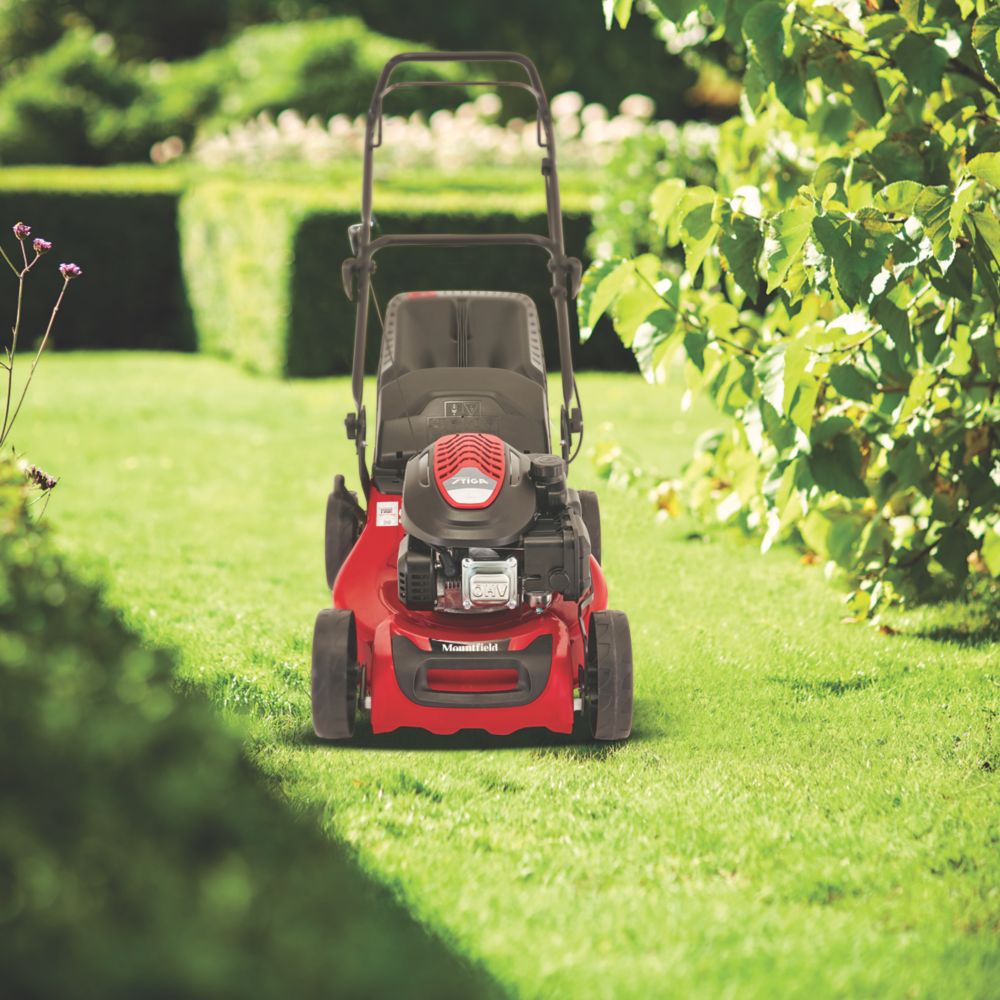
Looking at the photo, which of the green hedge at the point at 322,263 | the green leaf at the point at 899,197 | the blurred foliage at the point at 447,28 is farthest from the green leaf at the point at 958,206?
the blurred foliage at the point at 447,28

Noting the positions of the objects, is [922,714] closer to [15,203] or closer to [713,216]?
[713,216]

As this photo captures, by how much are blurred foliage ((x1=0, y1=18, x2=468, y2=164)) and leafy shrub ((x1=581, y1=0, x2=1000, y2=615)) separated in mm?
16676

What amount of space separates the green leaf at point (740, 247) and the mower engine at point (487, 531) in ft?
2.55

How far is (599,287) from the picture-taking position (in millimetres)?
4879

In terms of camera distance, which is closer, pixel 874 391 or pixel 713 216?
pixel 713 216

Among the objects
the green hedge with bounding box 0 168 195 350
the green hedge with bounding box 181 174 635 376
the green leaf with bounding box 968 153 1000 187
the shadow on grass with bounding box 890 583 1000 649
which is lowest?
the green hedge with bounding box 0 168 195 350

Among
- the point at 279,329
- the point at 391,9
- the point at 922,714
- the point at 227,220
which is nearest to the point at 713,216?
the point at 922,714

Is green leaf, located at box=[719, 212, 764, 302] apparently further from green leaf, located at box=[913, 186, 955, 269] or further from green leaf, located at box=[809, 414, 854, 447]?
green leaf, located at box=[809, 414, 854, 447]

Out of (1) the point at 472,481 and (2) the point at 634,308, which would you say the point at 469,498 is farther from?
(2) the point at 634,308

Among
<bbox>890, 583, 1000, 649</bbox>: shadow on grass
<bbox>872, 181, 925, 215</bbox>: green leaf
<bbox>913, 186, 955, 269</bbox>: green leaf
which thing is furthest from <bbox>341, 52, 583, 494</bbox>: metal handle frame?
<bbox>890, 583, 1000, 649</bbox>: shadow on grass

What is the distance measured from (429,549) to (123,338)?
12.2m

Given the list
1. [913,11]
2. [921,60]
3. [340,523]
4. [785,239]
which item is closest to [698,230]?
[785,239]

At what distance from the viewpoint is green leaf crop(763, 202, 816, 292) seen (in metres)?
4.17

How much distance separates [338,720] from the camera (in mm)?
4230
